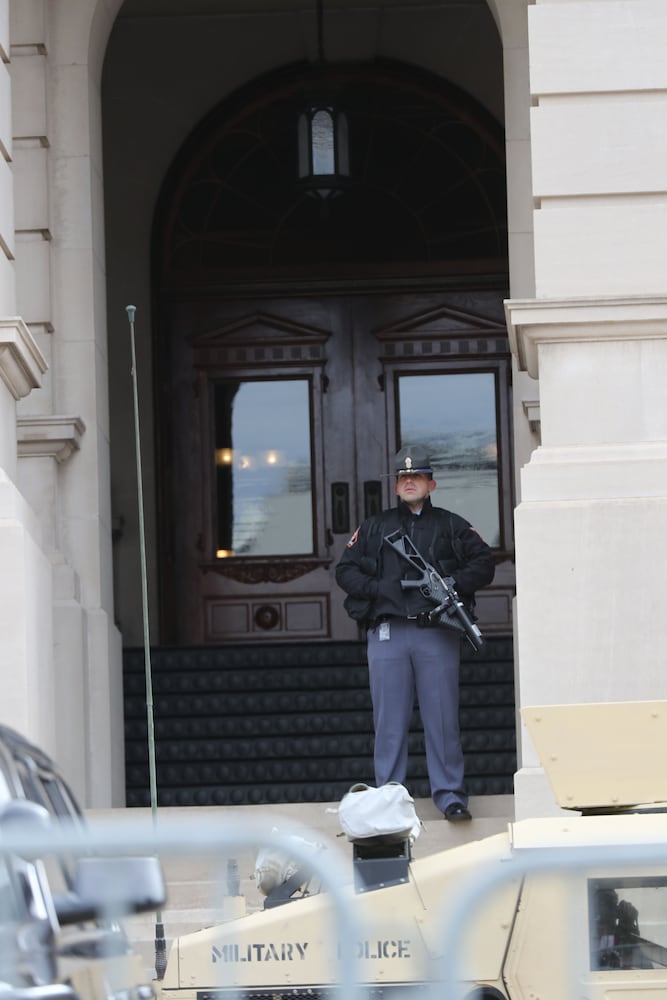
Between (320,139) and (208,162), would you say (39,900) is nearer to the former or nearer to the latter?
(320,139)

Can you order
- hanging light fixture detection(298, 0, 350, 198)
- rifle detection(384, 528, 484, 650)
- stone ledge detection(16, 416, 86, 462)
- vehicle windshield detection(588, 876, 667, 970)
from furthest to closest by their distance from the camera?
1. hanging light fixture detection(298, 0, 350, 198)
2. stone ledge detection(16, 416, 86, 462)
3. rifle detection(384, 528, 484, 650)
4. vehicle windshield detection(588, 876, 667, 970)

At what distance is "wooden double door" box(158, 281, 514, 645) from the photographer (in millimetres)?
16375

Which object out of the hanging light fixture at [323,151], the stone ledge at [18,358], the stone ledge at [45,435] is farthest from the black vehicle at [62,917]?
the hanging light fixture at [323,151]

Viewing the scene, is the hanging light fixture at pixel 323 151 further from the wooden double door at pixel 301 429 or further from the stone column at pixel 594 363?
the stone column at pixel 594 363

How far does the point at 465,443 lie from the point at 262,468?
6.10 feet

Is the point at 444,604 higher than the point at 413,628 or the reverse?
higher

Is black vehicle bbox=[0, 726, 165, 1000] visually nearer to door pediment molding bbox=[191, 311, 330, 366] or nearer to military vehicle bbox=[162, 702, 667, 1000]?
military vehicle bbox=[162, 702, 667, 1000]

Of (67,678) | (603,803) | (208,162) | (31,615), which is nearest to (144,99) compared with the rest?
(208,162)

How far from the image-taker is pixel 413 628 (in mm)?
10805

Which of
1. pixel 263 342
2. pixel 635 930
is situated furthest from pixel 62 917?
pixel 263 342

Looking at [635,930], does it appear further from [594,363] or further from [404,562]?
[404,562]

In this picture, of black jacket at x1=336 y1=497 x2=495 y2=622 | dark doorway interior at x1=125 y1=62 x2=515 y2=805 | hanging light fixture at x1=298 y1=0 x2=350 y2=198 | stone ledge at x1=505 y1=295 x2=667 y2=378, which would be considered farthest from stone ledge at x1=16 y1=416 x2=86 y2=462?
dark doorway interior at x1=125 y1=62 x2=515 y2=805

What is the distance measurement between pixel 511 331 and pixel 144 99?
7527 millimetres

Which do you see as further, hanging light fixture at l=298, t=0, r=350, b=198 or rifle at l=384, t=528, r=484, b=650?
hanging light fixture at l=298, t=0, r=350, b=198
